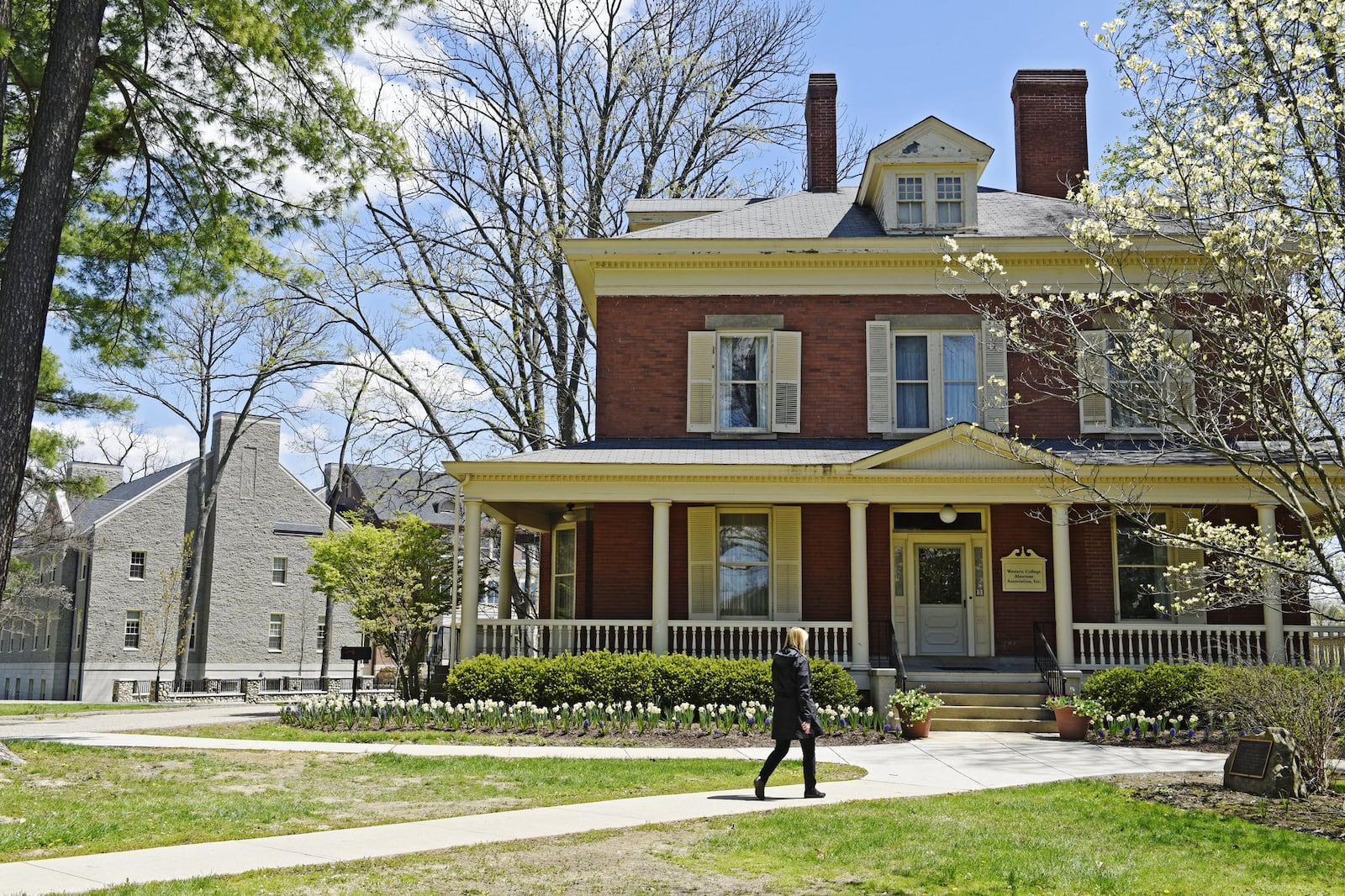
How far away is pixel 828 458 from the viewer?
18.6 m

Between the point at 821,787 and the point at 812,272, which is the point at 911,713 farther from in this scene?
the point at 812,272

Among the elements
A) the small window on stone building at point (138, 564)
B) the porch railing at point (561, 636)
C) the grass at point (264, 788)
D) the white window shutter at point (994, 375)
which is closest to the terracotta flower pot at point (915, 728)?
the grass at point (264, 788)

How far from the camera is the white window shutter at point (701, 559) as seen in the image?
19844 millimetres

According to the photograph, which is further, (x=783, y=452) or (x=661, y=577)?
(x=783, y=452)

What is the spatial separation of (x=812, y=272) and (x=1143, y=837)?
13702 millimetres

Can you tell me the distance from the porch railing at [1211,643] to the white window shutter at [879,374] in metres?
4.88

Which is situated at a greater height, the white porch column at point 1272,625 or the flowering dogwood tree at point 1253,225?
the flowering dogwood tree at point 1253,225

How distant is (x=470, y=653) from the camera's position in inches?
703

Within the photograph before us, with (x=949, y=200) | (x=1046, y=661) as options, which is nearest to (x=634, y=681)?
(x=1046, y=661)

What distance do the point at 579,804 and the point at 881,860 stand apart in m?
3.13

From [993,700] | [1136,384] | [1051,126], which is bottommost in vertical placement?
[993,700]

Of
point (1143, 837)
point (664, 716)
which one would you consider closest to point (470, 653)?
point (664, 716)

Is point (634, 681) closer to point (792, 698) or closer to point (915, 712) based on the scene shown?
point (915, 712)

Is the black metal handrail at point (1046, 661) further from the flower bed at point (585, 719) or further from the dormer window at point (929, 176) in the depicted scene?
the dormer window at point (929, 176)
